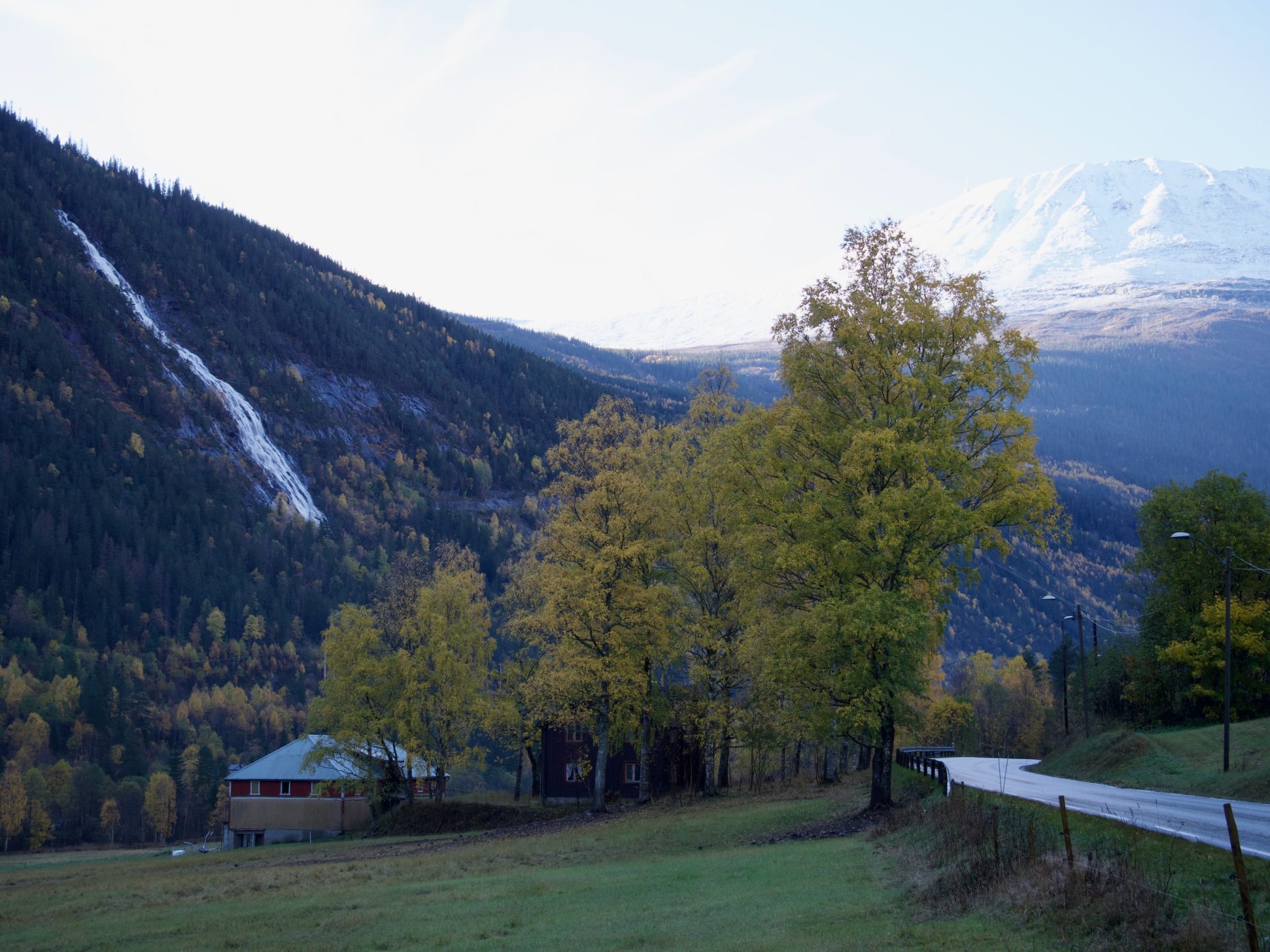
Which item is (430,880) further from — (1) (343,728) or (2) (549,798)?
(2) (549,798)

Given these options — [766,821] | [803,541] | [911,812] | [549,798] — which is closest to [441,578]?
[549,798]

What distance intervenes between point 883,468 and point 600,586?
14986mm

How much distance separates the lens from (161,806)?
102 metres

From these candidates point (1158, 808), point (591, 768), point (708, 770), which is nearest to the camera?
point (1158, 808)

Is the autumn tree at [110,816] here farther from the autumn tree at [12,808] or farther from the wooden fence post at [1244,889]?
the wooden fence post at [1244,889]

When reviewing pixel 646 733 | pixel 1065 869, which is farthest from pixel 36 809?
pixel 1065 869

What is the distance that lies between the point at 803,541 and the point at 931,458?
372 centimetres

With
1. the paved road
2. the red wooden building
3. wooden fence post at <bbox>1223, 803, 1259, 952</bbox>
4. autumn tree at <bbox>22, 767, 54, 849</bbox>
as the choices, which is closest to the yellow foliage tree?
the paved road

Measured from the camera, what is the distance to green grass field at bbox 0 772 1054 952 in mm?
14281

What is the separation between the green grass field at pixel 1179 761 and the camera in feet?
77.3

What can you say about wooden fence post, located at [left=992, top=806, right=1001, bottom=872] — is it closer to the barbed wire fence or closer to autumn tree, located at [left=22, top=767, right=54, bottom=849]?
the barbed wire fence

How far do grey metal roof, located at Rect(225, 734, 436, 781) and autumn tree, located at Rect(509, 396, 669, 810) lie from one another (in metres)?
22.0

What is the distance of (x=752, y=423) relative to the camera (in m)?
25.8

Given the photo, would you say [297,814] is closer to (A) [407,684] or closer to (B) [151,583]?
(A) [407,684]
